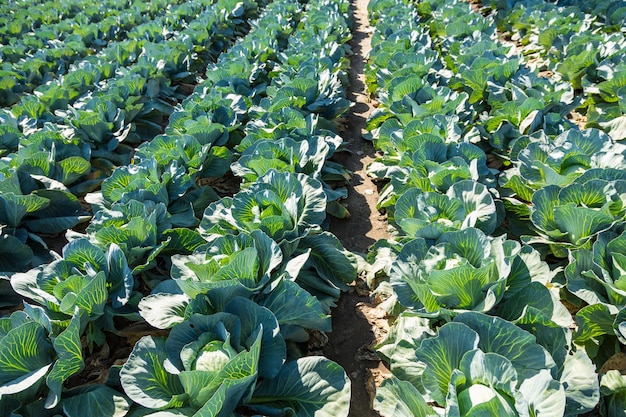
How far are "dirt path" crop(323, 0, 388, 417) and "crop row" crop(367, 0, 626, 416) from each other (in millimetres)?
186

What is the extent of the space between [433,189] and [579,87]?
3.40m

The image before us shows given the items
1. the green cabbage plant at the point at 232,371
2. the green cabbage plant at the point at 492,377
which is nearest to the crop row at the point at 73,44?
the green cabbage plant at the point at 232,371

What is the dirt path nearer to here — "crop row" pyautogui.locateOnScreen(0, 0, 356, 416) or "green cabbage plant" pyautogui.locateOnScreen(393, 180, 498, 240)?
"crop row" pyautogui.locateOnScreen(0, 0, 356, 416)

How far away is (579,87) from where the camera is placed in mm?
5672

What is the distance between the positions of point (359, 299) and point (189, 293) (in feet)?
4.56

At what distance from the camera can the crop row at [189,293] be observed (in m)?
2.24

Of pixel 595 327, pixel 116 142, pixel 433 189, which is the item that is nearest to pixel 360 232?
pixel 433 189

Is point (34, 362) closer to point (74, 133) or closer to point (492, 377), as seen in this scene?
point (492, 377)

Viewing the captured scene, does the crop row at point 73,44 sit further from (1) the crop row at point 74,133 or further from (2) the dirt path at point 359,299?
(2) the dirt path at point 359,299

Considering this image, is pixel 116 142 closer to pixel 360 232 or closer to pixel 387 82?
pixel 360 232

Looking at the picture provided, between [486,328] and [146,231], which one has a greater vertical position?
[486,328]

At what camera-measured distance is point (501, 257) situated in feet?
8.29

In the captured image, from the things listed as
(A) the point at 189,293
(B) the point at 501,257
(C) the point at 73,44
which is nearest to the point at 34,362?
(A) the point at 189,293

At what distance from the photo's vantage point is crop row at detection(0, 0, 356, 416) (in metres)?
2.24
